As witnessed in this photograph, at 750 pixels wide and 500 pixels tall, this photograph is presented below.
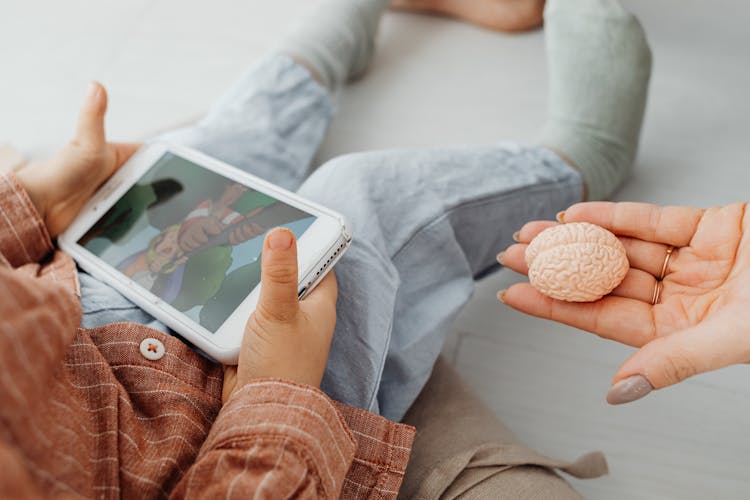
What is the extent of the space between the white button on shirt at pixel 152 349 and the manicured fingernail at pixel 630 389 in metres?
0.38

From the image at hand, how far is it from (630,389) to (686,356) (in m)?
0.05

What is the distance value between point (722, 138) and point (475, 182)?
0.45 meters

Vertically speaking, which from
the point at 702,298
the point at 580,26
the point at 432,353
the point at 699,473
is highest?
the point at 580,26

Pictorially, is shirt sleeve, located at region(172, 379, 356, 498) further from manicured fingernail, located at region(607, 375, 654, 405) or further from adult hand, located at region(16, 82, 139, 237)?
adult hand, located at region(16, 82, 139, 237)

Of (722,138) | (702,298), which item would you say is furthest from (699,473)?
(722,138)

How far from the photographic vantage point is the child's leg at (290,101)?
32.2 inches

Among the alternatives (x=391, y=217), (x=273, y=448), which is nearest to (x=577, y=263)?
(x=391, y=217)

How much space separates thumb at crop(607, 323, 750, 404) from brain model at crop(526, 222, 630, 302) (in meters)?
0.09

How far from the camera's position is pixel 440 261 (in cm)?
74

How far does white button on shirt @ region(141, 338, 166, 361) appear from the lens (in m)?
0.57

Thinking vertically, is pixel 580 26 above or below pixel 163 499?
above

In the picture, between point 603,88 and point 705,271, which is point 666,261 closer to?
point 705,271

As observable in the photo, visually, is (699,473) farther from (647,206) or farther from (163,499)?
(163,499)

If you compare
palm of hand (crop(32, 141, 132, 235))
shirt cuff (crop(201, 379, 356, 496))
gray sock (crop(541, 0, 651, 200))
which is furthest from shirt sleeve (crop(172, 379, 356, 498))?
gray sock (crop(541, 0, 651, 200))
